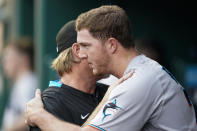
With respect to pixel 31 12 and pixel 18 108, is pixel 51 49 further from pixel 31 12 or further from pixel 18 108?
pixel 31 12

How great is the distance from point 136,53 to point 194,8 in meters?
5.21

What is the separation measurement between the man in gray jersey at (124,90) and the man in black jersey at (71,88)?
0.41 feet

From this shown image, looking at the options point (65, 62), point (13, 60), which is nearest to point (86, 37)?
point (65, 62)

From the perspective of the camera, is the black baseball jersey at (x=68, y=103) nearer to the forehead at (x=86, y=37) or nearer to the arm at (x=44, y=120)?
the arm at (x=44, y=120)

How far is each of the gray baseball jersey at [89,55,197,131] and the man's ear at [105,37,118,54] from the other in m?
0.23

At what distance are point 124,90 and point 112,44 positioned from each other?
0.36 m

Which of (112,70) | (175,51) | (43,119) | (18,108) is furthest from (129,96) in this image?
(175,51)

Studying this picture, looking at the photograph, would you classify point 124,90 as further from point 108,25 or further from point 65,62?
point 65,62

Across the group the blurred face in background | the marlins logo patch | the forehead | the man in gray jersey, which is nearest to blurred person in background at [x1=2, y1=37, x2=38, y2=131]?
the blurred face in background

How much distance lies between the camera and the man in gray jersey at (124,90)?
2.56 meters

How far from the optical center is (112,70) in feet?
9.38

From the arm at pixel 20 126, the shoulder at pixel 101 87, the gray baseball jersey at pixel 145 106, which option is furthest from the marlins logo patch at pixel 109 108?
the arm at pixel 20 126

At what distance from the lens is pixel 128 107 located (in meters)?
2.54

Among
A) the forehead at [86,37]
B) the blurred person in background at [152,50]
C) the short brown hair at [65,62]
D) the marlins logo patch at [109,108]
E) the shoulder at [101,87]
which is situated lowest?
the blurred person in background at [152,50]
